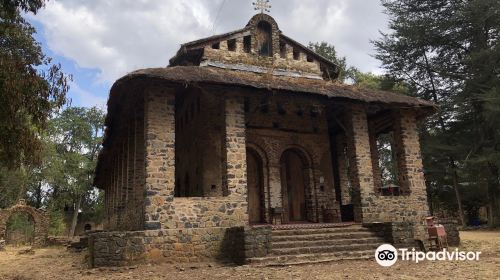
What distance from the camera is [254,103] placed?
1415 cm

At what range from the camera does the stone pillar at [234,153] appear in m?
11.0

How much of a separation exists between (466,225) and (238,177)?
17928 millimetres

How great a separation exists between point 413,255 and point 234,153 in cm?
493

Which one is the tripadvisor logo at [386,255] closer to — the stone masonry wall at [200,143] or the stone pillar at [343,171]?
the stone masonry wall at [200,143]

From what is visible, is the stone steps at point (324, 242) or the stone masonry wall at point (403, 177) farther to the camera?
the stone masonry wall at point (403, 177)

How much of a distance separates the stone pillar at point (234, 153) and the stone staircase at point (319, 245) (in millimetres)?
1483

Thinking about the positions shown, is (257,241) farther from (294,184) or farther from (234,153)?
(294,184)

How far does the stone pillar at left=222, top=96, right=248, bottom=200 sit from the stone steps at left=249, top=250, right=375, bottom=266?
2244mm

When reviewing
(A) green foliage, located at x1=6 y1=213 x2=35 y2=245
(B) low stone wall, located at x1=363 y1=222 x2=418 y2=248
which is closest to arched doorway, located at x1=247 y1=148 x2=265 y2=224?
(B) low stone wall, located at x1=363 y1=222 x2=418 y2=248

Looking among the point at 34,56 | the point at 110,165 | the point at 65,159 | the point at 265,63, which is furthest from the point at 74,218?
the point at 265,63

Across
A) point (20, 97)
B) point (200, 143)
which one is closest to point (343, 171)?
point (200, 143)

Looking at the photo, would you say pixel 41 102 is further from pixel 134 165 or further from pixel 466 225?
→ pixel 466 225

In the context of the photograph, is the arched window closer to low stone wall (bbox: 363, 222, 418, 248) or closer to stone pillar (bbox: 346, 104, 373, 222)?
stone pillar (bbox: 346, 104, 373, 222)

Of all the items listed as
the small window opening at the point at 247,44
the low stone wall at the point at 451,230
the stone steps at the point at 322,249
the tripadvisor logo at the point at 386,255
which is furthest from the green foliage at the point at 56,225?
the low stone wall at the point at 451,230
